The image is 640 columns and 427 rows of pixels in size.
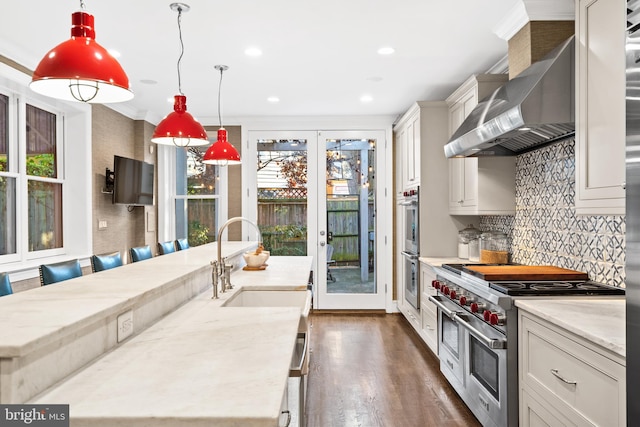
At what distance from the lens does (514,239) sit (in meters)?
3.79

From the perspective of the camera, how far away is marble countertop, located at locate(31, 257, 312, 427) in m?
0.95

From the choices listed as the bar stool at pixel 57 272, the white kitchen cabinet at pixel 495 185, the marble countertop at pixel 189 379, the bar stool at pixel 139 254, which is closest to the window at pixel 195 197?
the bar stool at pixel 139 254

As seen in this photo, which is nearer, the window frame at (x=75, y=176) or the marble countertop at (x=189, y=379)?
the marble countertop at (x=189, y=379)

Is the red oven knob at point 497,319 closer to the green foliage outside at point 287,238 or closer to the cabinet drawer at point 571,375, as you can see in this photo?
the cabinet drawer at point 571,375

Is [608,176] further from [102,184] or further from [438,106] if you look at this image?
[102,184]

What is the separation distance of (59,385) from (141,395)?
252 mm

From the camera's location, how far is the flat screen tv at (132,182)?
493cm

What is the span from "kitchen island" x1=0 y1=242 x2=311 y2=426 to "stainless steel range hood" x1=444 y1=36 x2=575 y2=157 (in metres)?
1.61

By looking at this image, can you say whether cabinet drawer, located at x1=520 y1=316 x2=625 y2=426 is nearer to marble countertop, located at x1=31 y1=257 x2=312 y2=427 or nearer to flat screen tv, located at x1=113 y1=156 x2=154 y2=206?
marble countertop, located at x1=31 y1=257 x2=312 y2=427

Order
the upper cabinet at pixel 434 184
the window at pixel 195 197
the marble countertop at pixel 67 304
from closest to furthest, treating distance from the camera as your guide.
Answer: the marble countertop at pixel 67 304 → the upper cabinet at pixel 434 184 → the window at pixel 195 197

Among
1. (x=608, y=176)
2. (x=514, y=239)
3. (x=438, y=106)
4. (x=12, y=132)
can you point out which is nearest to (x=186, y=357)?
(x=608, y=176)

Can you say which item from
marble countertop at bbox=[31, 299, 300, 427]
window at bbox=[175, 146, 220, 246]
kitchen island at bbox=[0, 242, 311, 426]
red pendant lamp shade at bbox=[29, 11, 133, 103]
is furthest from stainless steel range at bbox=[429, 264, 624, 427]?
window at bbox=[175, 146, 220, 246]

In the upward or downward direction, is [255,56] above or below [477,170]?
above

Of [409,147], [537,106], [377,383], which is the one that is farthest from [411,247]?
[537,106]
